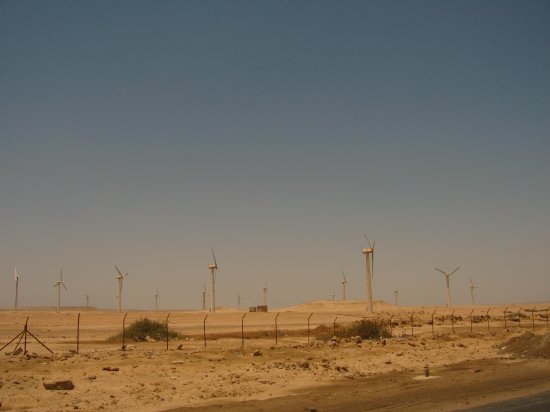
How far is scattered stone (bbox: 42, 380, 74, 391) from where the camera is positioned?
22500 mm

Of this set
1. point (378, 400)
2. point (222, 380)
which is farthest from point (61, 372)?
point (378, 400)

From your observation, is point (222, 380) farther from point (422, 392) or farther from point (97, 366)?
point (422, 392)

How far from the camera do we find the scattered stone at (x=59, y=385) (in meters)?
22.5

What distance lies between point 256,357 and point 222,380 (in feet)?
21.9

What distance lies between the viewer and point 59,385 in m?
22.6

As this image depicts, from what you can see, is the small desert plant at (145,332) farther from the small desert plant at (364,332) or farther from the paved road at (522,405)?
the paved road at (522,405)

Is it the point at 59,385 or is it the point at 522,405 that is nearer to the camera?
the point at 522,405

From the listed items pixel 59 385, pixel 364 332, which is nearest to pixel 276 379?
pixel 59 385

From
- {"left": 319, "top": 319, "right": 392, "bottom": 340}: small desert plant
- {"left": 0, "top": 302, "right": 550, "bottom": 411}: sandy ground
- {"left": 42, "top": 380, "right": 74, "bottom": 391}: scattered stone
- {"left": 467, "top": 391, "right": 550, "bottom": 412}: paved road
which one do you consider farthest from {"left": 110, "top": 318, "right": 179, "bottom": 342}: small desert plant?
{"left": 467, "top": 391, "right": 550, "bottom": 412}: paved road

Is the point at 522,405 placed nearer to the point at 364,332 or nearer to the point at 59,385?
the point at 59,385

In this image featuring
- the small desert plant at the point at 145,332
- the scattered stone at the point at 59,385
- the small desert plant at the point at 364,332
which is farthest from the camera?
the small desert plant at the point at 145,332

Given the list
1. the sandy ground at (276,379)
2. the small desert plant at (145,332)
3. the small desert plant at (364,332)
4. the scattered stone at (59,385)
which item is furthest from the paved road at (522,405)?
the small desert plant at (145,332)

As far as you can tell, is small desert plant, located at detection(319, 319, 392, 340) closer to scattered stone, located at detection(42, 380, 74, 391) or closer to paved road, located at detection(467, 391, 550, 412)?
paved road, located at detection(467, 391, 550, 412)

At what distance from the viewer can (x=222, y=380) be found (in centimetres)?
2597
